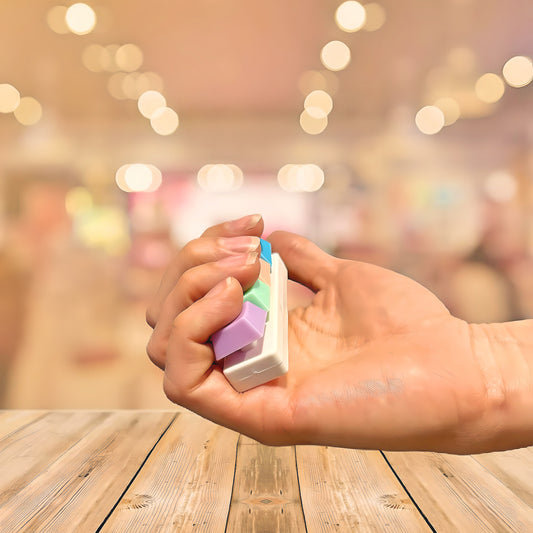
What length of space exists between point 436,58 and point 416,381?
136 cm

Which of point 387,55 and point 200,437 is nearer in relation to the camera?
point 200,437

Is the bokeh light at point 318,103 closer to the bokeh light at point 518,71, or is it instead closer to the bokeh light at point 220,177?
the bokeh light at point 220,177

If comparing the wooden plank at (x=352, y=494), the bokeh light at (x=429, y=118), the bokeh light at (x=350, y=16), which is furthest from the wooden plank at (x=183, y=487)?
the bokeh light at (x=350, y=16)

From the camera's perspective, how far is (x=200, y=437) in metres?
1.23

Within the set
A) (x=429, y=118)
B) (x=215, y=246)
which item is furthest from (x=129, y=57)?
(x=215, y=246)

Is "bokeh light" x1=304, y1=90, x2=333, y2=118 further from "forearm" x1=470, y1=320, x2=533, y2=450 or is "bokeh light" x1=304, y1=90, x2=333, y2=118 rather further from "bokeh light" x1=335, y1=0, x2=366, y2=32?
"forearm" x1=470, y1=320, x2=533, y2=450

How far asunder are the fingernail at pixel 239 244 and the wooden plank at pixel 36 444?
65 centimetres

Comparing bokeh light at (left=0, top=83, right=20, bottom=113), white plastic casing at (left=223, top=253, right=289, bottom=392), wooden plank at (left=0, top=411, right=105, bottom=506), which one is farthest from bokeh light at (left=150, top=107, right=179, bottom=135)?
white plastic casing at (left=223, top=253, right=289, bottom=392)

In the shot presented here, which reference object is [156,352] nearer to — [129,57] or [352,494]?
[352,494]

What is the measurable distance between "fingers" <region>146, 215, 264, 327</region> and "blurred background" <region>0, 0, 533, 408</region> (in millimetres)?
1112

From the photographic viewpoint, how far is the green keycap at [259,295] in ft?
1.59

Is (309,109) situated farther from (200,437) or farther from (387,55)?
(200,437)

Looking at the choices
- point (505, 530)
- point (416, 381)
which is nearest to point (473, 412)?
point (416, 381)

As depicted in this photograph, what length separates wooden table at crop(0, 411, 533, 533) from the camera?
2.65ft
